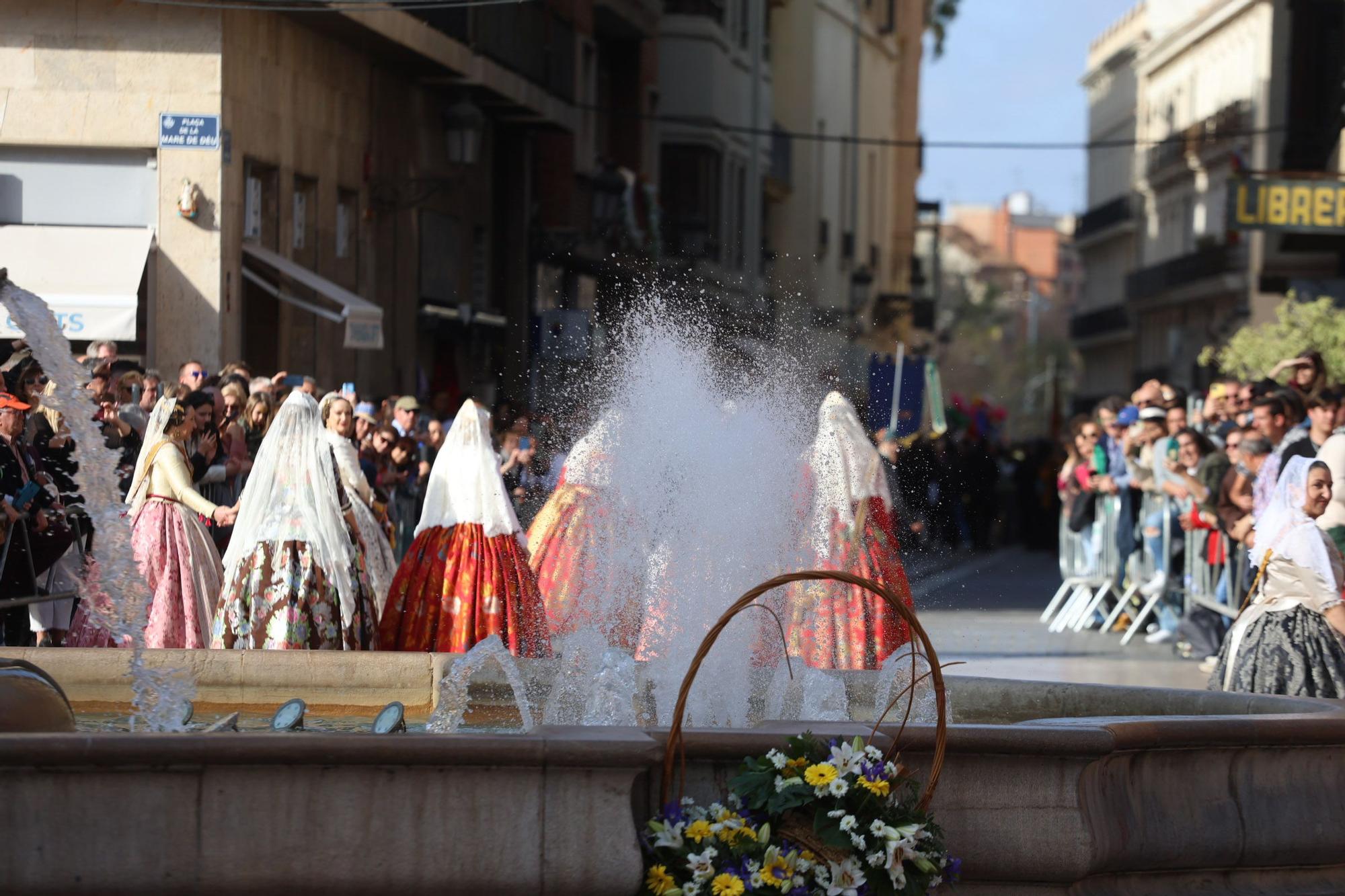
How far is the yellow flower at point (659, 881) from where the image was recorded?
5855 mm

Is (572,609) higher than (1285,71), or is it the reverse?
(1285,71)

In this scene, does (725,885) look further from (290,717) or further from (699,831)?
(290,717)

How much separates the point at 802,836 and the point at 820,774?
17 centimetres

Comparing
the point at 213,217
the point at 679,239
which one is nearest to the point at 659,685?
the point at 213,217

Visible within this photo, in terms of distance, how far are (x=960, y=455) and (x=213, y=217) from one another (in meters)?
18.8

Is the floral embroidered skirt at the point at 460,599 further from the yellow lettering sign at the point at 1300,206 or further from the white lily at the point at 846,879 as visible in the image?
the yellow lettering sign at the point at 1300,206

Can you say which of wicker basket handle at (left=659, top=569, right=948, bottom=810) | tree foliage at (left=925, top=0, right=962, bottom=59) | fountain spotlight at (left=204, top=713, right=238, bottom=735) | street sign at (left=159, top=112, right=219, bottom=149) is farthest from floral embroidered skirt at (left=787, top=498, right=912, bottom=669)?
tree foliage at (left=925, top=0, right=962, bottom=59)

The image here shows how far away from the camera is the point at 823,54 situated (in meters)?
56.2

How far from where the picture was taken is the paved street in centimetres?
1496

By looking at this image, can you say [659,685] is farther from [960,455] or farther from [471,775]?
[960,455]

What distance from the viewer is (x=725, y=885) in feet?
19.3

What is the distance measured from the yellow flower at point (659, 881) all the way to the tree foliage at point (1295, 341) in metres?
21.2

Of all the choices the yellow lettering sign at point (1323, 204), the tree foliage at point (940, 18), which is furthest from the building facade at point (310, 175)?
the tree foliage at point (940, 18)

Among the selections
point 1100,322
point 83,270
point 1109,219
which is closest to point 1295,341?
point 83,270
